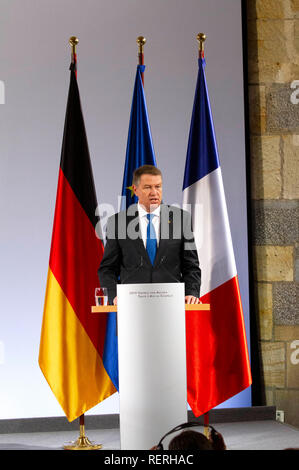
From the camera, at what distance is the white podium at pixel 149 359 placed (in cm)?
281

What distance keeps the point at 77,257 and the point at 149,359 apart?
131 cm

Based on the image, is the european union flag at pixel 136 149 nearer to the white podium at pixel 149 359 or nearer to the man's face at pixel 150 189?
the man's face at pixel 150 189

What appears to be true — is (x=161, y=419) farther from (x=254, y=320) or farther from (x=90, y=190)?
(x=254, y=320)

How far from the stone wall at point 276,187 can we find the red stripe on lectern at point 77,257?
1474 millimetres

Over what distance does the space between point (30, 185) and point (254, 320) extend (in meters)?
2.03

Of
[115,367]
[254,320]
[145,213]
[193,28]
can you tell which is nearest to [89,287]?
[115,367]

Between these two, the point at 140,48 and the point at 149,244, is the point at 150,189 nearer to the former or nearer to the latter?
the point at 149,244

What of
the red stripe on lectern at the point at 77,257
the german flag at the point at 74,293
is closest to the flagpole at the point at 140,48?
the german flag at the point at 74,293

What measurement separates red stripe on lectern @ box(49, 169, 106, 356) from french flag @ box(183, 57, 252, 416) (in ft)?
2.14

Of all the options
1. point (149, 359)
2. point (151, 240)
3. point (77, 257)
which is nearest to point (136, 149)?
point (77, 257)

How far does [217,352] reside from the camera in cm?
400

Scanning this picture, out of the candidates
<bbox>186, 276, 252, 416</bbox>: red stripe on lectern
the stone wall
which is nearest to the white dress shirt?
<bbox>186, 276, 252, 416</bbox>: red stripe on lectern

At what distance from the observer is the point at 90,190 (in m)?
4.05

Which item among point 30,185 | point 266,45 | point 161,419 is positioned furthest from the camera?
point 266,45
